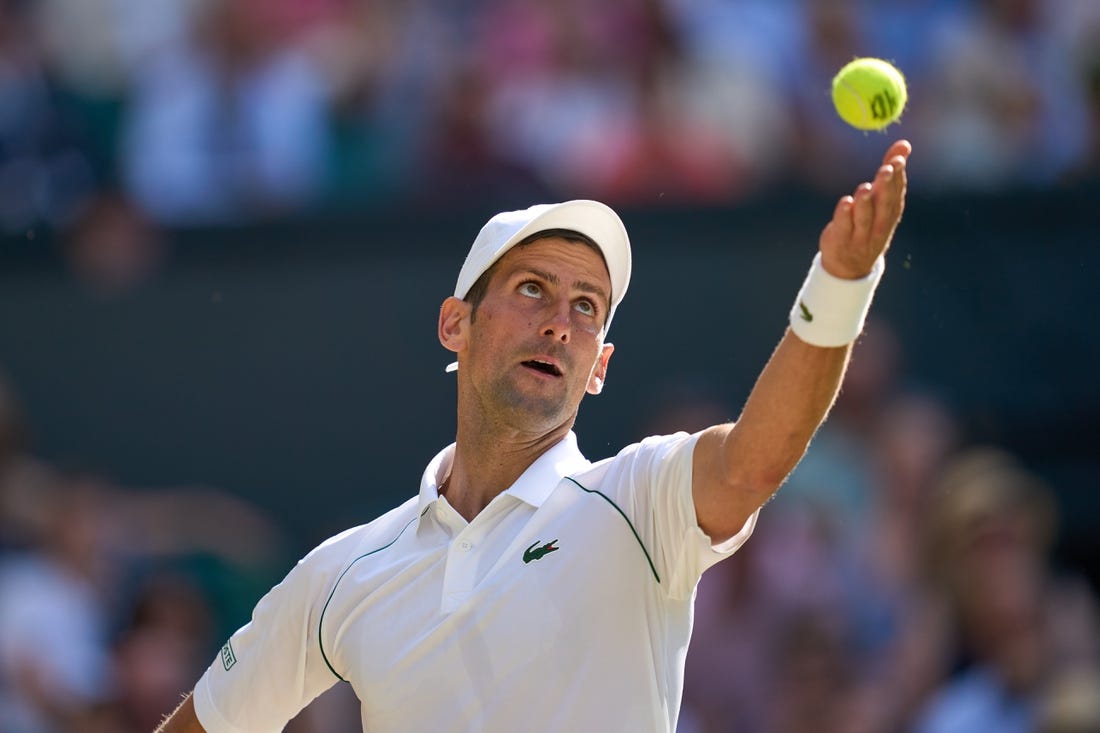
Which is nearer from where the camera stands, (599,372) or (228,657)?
(599,372)

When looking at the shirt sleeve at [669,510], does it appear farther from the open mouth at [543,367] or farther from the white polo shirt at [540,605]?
the open mouth at [543,367]

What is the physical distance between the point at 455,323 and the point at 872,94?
1.05 metres

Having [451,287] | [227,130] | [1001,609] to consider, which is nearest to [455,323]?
[1001,609]

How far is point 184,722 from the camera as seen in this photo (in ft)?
13.7

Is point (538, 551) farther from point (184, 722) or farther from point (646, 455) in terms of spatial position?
point (184, 722)

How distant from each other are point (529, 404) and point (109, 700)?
3973 mm

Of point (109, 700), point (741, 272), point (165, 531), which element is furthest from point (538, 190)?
point (109, 700)

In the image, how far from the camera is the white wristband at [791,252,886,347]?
10.7 feet

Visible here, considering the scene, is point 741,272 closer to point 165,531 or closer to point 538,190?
point 538,190

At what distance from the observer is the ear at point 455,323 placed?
4043 millimetres

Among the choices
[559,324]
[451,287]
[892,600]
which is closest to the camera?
[559,324]

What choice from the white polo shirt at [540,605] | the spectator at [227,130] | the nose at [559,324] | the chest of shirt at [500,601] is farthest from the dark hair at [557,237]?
the spectator at [227,130]

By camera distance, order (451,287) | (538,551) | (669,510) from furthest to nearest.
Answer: (451,287), (538,551), (669,510)

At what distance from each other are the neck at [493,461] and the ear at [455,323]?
20cm
